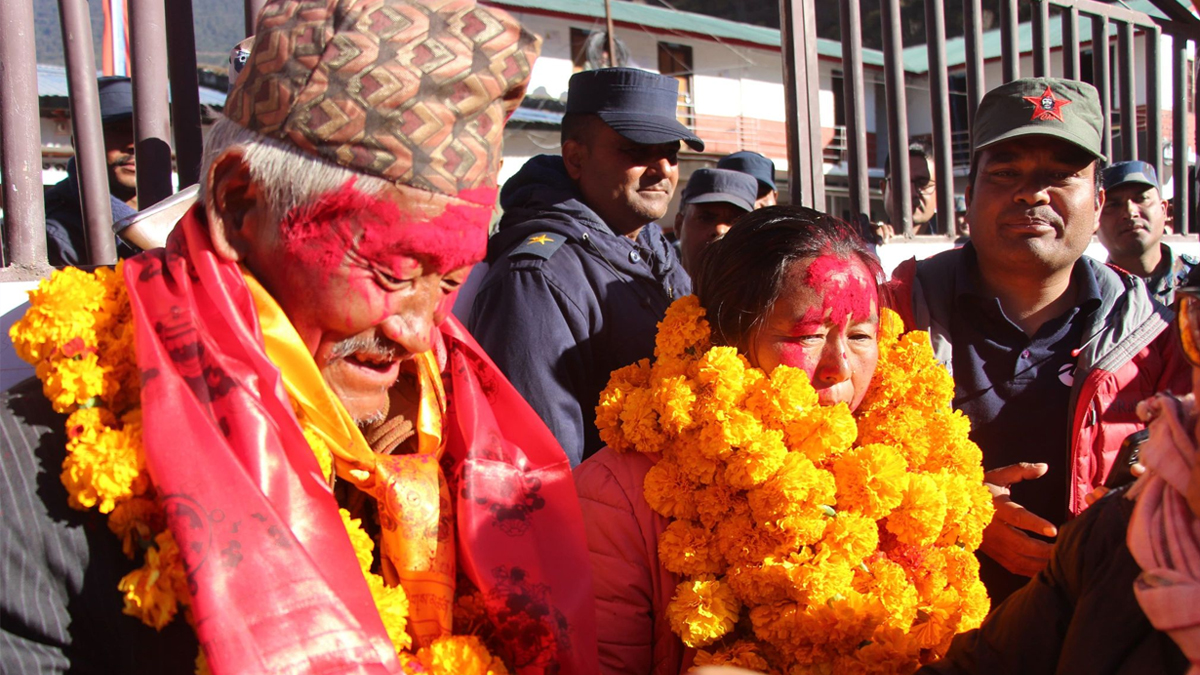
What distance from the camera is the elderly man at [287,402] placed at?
1.36 m

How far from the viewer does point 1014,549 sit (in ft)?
7.85

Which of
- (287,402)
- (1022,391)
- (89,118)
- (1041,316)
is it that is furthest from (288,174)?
(1041,316)

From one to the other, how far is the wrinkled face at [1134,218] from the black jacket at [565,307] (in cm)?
347

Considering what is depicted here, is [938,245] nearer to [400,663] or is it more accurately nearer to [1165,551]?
[1165,551]

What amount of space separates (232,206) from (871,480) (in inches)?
→ 56.9

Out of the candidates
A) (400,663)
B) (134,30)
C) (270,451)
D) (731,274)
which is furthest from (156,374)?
(134,30)

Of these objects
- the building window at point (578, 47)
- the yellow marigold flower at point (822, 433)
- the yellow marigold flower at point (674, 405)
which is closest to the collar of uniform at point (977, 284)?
the yellow marigold flower at point (822, 433)

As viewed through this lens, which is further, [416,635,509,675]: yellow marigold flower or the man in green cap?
the man in green cap

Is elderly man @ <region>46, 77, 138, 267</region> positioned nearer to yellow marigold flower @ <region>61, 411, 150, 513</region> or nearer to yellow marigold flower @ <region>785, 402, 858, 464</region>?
yellow marigold flower @ <region>61, 411, 150, 513</region>

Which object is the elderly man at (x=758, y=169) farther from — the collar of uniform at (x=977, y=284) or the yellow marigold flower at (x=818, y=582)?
the yellow marigold flower at (x=818, y=582)

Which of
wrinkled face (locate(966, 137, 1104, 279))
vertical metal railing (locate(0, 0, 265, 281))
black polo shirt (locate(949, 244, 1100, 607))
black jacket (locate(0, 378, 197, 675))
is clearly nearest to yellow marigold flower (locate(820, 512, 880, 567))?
black polo shirt (locate(949, 244, 1100, 607))

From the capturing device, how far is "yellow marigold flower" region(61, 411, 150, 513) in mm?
1347

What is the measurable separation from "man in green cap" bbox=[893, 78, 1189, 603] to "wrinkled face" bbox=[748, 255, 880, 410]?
686 mm

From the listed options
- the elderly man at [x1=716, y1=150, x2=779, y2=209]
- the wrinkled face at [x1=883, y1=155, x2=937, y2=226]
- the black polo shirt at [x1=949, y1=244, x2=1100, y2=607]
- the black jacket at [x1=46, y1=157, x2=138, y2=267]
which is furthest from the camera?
the wrinkled face at [x1=883, y1=155, x2=937, y2=226]
